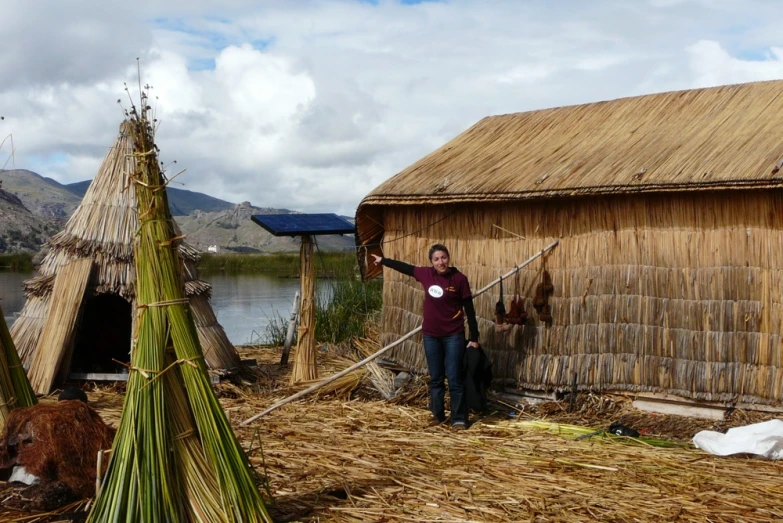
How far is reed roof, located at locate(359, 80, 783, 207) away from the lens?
7273 millimetres

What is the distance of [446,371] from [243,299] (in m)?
18.3

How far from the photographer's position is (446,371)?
8148 millimetres

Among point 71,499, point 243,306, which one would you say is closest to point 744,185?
point 71,499

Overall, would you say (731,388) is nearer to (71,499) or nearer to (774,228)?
(774,228)

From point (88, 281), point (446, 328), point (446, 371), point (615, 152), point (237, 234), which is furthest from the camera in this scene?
point (237, 234)

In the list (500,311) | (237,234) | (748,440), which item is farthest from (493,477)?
(237,234)

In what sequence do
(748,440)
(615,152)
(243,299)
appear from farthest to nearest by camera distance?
(243,299) → (615,152) → (748,440)

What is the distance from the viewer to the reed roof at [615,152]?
7.27 m

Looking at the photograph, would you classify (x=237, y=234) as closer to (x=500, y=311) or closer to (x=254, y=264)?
(x=254, y=264)

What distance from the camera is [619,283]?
7.94m

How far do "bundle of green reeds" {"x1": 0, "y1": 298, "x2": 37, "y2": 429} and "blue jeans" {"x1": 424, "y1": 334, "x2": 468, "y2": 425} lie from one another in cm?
338

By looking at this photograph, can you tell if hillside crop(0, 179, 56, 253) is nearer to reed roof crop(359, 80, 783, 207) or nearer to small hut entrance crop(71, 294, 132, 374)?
small hut entrance crop(71, 294, 132, 374)

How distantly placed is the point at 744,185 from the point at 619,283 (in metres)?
1.50

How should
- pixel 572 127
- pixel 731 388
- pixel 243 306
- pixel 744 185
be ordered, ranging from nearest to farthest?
pixel 744 185 < pixel 731 388 < pixel 572 127 < pixel 243 306
